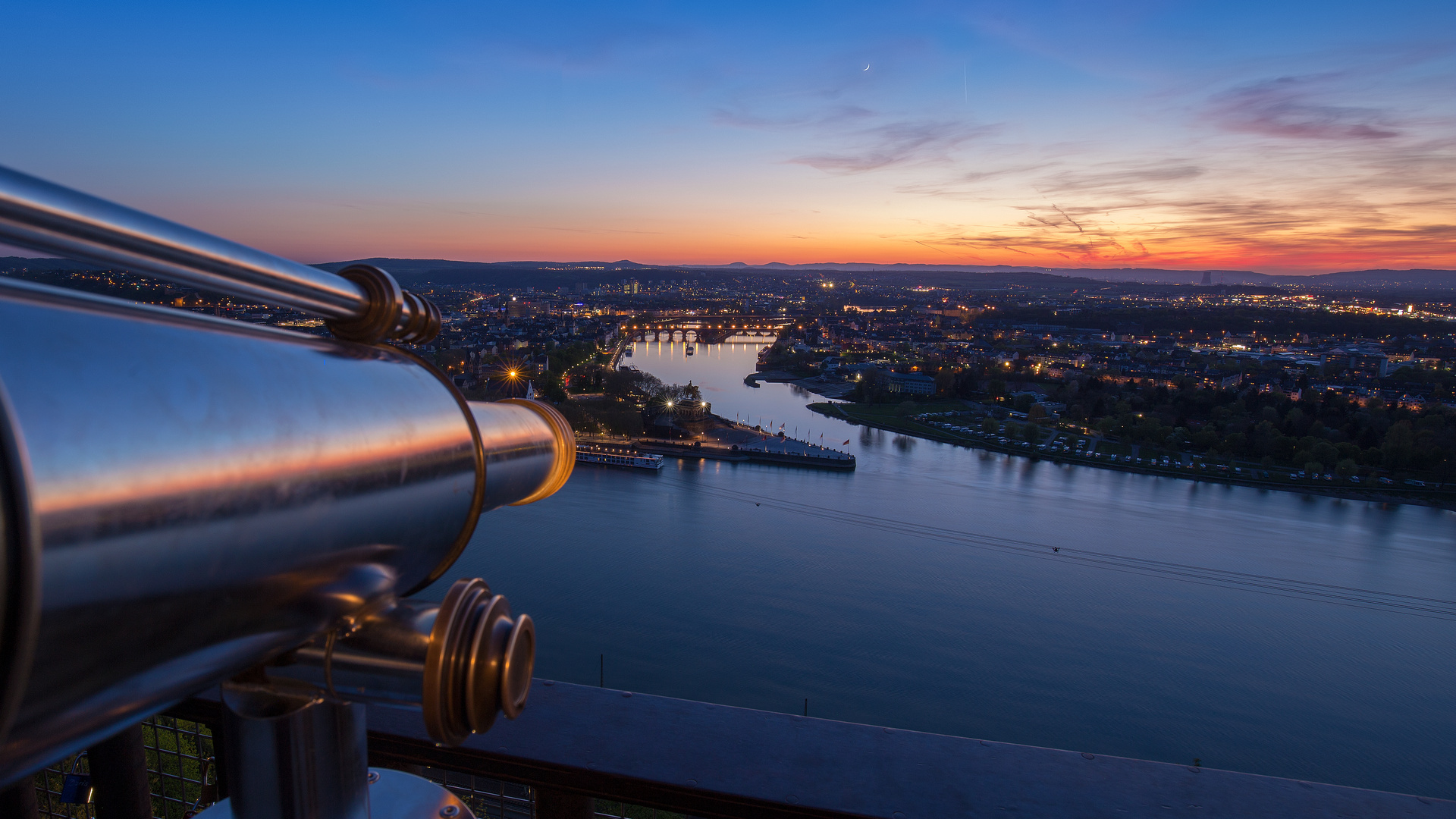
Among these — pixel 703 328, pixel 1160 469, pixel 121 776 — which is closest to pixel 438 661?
pixel 121 776

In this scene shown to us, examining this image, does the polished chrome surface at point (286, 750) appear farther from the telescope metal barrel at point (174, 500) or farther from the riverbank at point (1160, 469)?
the riverbank at point (1160, 469)

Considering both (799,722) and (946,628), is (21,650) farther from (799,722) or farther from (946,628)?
(946,628)

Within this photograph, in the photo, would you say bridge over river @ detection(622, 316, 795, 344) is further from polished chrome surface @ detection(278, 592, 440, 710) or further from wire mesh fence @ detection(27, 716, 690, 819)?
polished chrome surface @ detection(278, 592, 440, 710)

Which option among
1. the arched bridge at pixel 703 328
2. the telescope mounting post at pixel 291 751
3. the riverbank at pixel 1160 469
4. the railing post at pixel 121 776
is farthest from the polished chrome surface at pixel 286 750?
the arched bridge at pixel 703 328

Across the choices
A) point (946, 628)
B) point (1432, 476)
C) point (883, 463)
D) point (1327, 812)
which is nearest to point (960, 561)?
point (946, 628)

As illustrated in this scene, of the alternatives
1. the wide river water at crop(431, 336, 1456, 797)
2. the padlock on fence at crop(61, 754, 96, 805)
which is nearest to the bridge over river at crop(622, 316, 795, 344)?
the wide river water at crop(431, 336, 1456, 797)

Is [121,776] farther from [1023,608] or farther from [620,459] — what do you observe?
[620,459]
